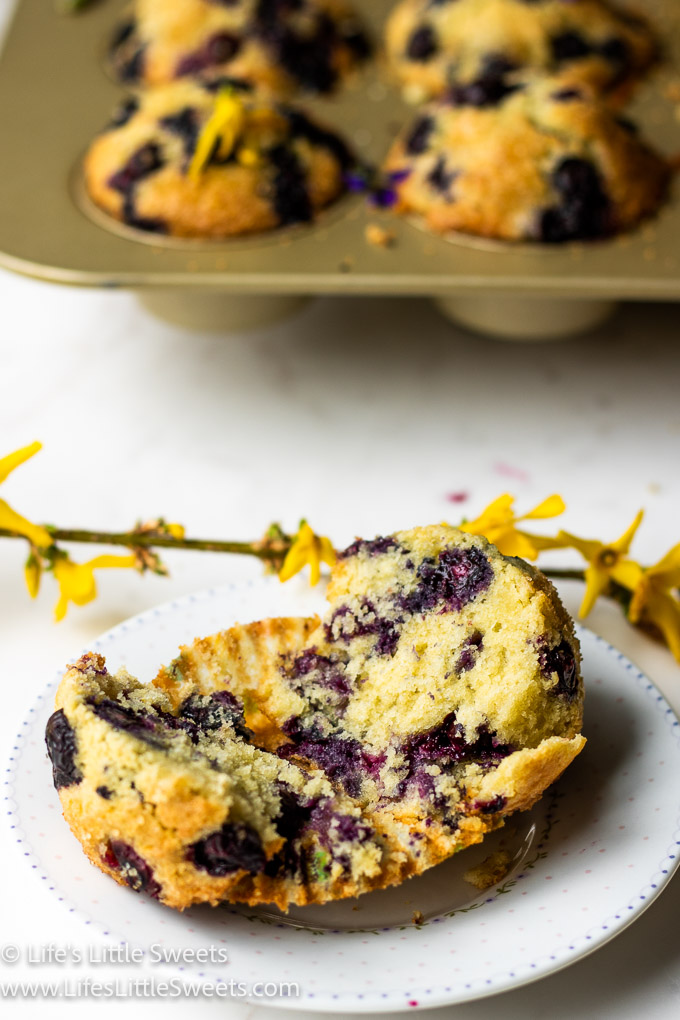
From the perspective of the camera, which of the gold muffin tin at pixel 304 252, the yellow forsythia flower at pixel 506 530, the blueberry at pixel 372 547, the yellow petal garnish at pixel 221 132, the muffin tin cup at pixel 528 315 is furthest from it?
the muffin tin cup at pixel 528 315

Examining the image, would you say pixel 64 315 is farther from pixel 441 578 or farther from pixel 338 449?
pixel 441 578

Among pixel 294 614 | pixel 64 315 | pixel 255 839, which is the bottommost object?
pixel 64 315

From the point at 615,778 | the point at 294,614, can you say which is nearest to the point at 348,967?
the point at 615,778

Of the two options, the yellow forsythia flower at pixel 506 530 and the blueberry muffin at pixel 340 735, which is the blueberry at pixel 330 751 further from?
the yellow forsythia flower at pixel 506 530

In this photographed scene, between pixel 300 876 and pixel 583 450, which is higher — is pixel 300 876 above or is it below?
above

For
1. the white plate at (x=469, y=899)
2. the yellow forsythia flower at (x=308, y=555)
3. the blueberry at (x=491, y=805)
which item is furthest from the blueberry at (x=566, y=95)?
the blueberry at (x=491, y=805)

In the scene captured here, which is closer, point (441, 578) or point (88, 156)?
point (441, 578)
